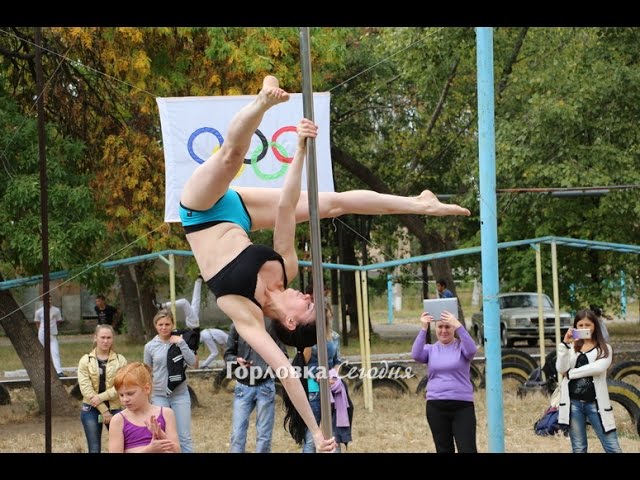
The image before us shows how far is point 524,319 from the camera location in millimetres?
17656

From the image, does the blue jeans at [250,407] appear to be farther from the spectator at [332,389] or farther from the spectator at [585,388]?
the spectator at [585,388]

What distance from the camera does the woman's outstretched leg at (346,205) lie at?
12.7 feet

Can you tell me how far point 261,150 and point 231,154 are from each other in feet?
12.5

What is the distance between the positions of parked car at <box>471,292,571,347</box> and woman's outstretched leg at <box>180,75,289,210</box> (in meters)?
14.1

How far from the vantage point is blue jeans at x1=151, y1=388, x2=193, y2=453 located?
6906mm

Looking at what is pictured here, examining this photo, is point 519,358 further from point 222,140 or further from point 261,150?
point 222,140

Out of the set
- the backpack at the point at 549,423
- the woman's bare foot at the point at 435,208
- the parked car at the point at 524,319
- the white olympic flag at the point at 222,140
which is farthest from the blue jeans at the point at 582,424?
the parked car at the point at 524,319

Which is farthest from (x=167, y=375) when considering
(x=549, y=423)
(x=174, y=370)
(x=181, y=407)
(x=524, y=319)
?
(x=524, y=319)

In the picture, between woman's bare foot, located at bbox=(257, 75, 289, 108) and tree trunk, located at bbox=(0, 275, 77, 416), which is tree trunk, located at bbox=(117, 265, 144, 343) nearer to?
tree trunk, located at bbox=(0, 275, 77, 416)

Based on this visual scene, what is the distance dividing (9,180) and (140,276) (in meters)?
9.96

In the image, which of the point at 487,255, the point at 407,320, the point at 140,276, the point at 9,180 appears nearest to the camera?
the point at 487,255

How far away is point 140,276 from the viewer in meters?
19.3

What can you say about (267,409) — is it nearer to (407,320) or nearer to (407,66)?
(407,66)
